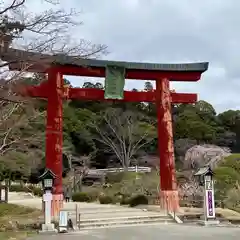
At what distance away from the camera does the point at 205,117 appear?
A: 6222cm

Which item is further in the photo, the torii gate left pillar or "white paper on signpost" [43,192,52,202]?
the torii gate left pillar

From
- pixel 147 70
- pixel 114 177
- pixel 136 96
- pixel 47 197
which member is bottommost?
pixel 114 177

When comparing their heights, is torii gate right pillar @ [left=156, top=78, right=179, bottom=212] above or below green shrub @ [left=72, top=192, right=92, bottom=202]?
above

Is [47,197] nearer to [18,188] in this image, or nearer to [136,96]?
[136,96]

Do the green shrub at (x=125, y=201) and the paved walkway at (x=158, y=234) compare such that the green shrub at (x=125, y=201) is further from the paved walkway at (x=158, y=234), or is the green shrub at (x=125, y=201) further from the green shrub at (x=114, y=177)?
the green shrub at (x=114, y=177)

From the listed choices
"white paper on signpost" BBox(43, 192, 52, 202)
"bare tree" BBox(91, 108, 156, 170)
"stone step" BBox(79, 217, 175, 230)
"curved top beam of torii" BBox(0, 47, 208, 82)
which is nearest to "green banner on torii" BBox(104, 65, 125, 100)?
"curved top beam of torii" BBox(0, 47, 208, 82)

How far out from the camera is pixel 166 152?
20641mm

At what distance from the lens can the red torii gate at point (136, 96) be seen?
63.6 ft

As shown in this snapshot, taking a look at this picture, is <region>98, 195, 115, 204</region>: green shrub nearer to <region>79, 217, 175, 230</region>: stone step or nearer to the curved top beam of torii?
<region>79, 217, 175, 230</region>: stone step

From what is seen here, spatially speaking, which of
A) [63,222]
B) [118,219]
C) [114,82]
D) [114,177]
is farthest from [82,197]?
[63,222]

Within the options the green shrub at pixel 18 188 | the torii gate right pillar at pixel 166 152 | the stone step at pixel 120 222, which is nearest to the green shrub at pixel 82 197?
the green shrub at pixel 18 188

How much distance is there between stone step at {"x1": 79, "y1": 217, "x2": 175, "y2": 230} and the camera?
17219 mm

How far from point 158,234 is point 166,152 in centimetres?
677

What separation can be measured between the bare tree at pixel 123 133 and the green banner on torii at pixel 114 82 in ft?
79.4
